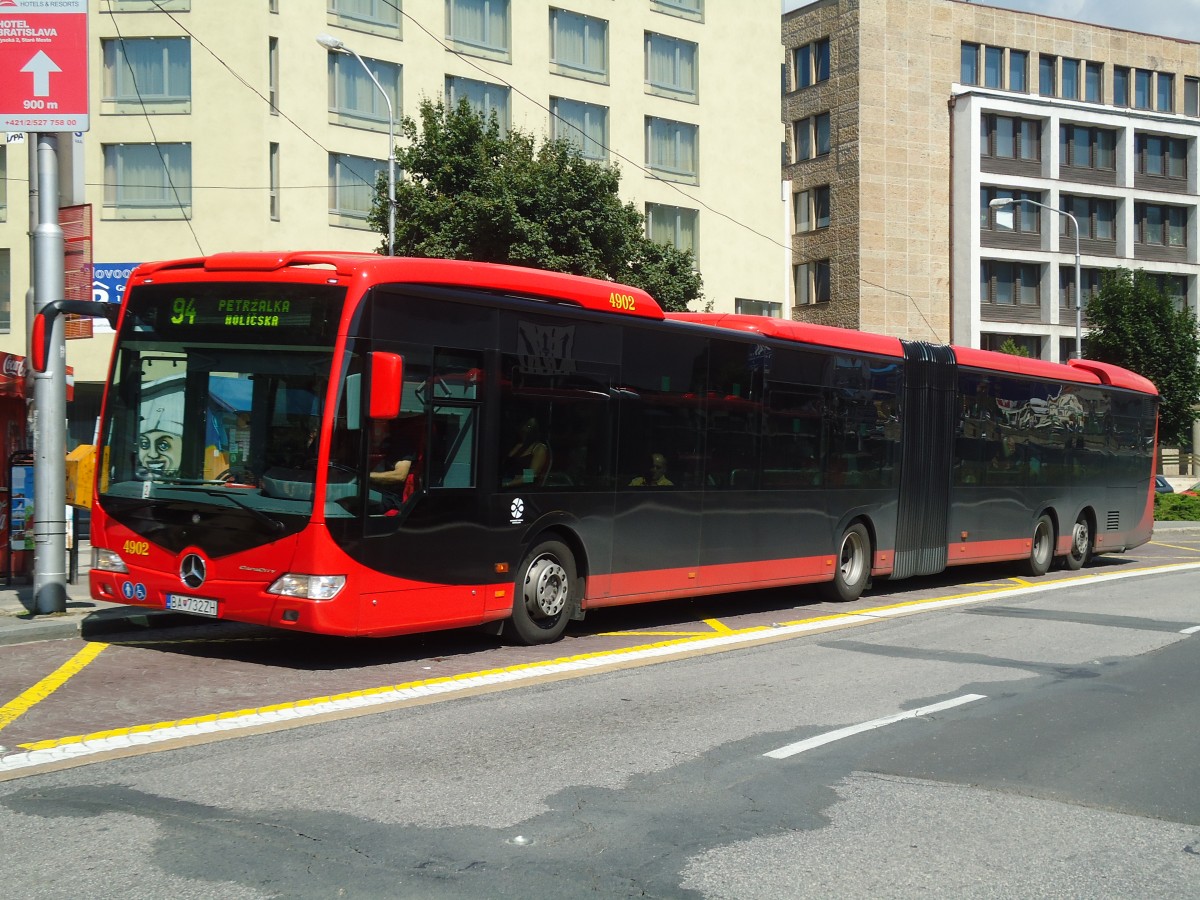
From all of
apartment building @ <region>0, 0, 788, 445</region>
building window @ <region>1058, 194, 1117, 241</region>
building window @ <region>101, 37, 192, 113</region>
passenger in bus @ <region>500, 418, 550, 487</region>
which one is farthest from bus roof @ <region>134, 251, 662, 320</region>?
building window @ <region>1058, 194, 1117, 241</region>

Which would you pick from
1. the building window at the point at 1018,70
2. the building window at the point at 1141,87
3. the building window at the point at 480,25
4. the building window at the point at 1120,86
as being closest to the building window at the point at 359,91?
the building window at the point at 480,25

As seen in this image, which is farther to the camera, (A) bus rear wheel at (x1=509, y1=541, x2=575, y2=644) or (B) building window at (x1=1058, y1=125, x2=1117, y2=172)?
(B) building window at (x1=1058, y1=125, x2=1117, y2=172)

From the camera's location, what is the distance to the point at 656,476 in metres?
12.5

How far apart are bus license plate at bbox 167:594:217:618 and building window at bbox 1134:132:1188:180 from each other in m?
58.7

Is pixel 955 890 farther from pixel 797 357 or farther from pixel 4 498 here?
pixel 4 498

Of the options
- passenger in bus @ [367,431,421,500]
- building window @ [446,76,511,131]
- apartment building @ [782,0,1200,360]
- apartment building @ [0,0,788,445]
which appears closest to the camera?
passenger in bus @ [367,431,421,500]

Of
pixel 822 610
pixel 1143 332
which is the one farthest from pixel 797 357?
pixel 1143 332

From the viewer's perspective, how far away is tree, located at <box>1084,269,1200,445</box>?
1844 inches

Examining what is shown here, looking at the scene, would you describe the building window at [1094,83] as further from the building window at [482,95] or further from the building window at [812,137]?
the building window at [482,95]

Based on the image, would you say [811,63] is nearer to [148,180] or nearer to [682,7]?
[682,7]

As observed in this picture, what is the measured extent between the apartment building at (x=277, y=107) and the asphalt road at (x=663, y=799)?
75.8 feet

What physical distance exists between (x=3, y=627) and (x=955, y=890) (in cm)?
837

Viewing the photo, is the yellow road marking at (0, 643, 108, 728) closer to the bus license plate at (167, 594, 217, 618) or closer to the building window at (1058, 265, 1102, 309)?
the bus license plate at (167, 594, 217, 618)

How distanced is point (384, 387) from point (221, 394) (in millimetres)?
1334
